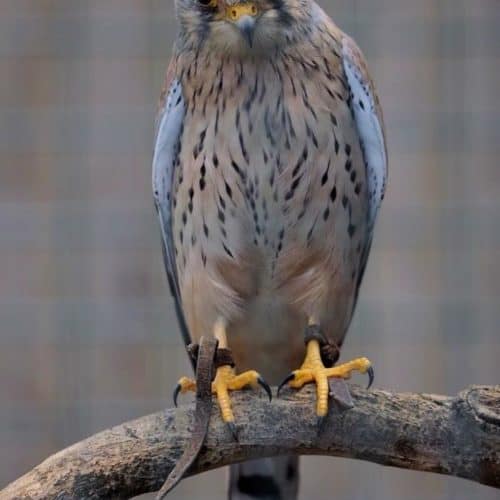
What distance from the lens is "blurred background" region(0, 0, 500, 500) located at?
3811mm

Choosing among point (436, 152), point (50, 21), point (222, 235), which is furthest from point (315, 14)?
point (50, 21)

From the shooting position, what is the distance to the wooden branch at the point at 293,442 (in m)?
2.11

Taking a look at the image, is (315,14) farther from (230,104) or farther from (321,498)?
(321,498)

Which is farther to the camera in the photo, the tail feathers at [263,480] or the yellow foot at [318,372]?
the tail feathers at [263,480]

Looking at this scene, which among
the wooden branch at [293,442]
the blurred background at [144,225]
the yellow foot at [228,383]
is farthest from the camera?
the blurred background at [144,225]

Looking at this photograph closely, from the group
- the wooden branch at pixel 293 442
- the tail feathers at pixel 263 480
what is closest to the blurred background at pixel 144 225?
the tail feathers at pixel 263 480

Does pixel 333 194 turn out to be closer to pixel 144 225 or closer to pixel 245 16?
pixel 245 16

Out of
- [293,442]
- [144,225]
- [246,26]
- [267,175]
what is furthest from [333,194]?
[144,225]

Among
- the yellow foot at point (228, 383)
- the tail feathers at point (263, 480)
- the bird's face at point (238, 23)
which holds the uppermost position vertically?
the bird's face at point (238, 23)

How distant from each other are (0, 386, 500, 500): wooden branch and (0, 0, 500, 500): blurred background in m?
1.53

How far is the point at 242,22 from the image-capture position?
2439 mm

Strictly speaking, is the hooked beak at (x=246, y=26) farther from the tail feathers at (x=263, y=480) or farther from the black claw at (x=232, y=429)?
the tail feathers at (x=263, y=480)

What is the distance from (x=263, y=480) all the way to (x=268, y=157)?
61 cm

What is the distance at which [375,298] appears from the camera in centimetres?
385
